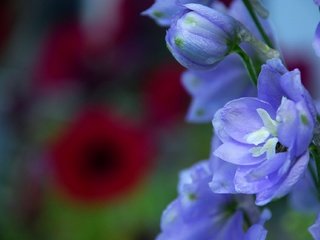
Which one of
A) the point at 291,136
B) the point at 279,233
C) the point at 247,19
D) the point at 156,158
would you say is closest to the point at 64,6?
the point at 156,158

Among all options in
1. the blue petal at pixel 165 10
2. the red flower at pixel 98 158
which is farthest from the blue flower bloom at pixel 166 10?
the red flower at pixel 98 158

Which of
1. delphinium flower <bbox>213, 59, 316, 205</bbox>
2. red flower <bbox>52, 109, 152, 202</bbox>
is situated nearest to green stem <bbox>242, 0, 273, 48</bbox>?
delphinium flower <bbox>213, 59, 316, 205</bbox>

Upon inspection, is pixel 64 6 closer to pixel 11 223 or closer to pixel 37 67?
pixel 37 67

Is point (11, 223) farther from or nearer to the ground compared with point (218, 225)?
nearer to the ground

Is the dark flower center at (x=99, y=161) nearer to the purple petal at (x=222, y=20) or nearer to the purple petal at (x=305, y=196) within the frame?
the purple petal at (x=305, y=196)

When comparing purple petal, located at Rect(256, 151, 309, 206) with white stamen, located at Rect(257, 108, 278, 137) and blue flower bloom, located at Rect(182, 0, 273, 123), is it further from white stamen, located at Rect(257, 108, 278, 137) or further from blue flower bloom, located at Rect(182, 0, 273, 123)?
blue flower bloom, located at Rect(182, 0, 273, 123)

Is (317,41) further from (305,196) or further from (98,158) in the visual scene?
(98,158)
